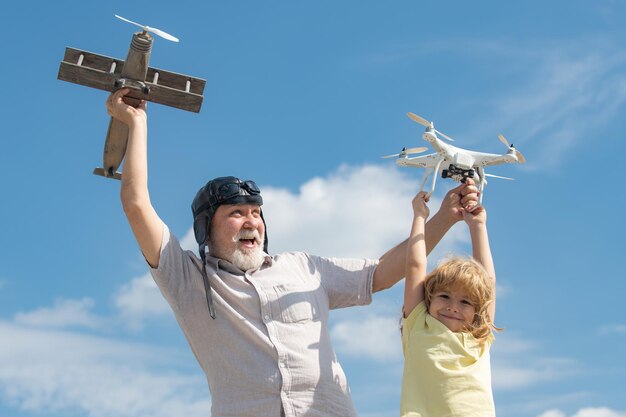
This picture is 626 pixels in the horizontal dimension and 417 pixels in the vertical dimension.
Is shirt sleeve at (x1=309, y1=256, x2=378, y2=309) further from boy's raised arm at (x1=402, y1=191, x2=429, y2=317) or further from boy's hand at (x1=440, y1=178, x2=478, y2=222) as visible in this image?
boy's hand at (x1=440, y1=178, x2=478, y2=222)

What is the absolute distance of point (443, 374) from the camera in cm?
509

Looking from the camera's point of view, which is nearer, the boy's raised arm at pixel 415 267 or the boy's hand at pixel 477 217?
the boy's raised arm at pixel 415 267

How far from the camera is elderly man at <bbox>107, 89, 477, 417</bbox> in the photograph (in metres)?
5.52

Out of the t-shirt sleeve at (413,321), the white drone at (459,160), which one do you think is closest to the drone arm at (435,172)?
the white drone at (459,160)

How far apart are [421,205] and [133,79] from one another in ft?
7.76

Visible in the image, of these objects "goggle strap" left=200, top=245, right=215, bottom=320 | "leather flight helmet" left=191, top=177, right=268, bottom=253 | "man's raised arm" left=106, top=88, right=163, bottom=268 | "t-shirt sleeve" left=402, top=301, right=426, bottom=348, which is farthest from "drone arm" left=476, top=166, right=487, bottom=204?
"man's raised arm" left=106, top=88, right=163, bottom=268

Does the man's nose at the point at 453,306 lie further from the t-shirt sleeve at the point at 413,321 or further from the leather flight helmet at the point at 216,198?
the leather flight helmet at the point at 216,198

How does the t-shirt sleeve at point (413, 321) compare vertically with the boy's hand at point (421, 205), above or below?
below

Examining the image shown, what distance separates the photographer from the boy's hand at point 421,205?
5.95m

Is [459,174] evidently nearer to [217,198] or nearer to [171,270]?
[217,198]

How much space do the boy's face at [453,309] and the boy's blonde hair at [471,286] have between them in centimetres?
3

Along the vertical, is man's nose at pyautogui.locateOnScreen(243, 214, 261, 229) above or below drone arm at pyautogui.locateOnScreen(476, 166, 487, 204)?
below

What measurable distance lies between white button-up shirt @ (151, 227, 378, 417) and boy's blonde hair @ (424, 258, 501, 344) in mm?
872

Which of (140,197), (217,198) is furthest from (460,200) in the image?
(140,197)
